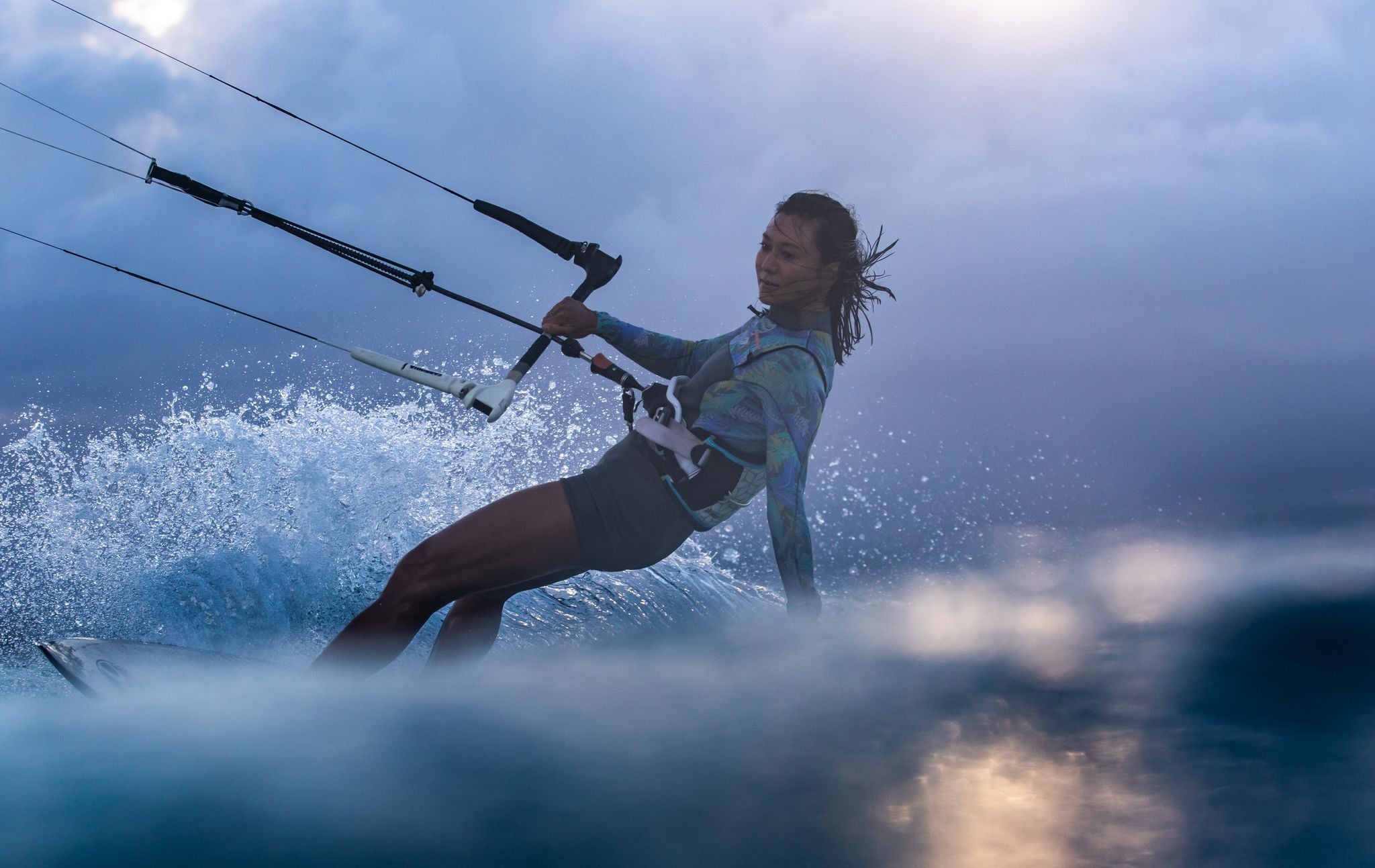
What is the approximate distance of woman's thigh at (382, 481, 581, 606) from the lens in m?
4.73

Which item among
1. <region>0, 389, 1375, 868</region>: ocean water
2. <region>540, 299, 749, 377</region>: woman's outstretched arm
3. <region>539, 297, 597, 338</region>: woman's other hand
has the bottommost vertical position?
<region>0, 389, 1375, 868</region>: ocean water

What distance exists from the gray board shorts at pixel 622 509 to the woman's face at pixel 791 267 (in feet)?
3.05

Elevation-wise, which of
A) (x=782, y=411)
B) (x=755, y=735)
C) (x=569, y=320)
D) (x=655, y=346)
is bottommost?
(x=755, y=735)

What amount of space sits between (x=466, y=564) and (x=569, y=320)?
51.1 inches

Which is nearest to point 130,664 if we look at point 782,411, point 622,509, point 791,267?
point 622,509

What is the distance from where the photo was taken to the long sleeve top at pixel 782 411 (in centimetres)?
459

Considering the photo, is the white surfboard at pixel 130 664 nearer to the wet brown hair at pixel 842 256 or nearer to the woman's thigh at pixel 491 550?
the woman's thigh at pixel 491 550

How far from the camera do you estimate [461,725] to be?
4500 mm

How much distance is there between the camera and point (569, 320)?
17.2 feet

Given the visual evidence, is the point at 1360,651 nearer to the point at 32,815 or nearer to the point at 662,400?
the point at 662,400

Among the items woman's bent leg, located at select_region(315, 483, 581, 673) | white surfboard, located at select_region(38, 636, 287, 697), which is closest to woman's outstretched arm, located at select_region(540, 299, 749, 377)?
woman's bent leg, located at select_region(315, 483, 581, 673)

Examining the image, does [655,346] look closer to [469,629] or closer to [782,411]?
[782,411]

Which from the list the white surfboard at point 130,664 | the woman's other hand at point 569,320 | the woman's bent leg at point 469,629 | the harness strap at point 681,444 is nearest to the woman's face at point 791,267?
the harness strap at point 681,444

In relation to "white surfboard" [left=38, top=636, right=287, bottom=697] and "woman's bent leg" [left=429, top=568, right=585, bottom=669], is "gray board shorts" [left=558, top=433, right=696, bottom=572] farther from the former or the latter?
"white surfboard" [left=38, top=636, right=287, bottom=697]
